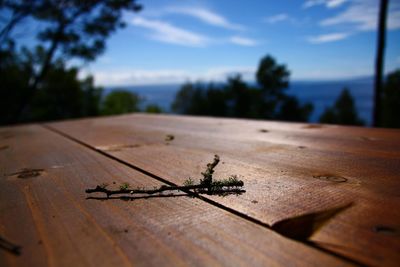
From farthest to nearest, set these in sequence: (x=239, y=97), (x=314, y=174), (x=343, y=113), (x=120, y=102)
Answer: (x=343, y=113) → (x=120, y=102) → (x=239, y=97) → (x=314, y=174)

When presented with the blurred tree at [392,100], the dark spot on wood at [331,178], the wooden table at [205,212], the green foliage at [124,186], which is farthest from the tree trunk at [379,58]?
the blurred tree at [392,100]

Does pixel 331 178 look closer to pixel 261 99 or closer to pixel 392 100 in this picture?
pixel 261 99

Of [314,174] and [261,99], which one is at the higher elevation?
[261,99]

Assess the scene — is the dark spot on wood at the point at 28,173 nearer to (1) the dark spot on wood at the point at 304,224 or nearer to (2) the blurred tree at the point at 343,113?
(1) the dark spot on wood at the point at 304,224

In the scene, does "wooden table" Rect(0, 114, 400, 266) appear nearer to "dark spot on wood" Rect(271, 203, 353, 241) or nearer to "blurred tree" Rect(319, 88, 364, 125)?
"dark spot on wood" Rect(271, 203, 353, 241)

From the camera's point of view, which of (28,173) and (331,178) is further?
(28,173)

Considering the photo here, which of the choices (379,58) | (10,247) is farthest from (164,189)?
(379,58)

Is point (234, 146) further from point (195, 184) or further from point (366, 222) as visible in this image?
point (366, 222)
